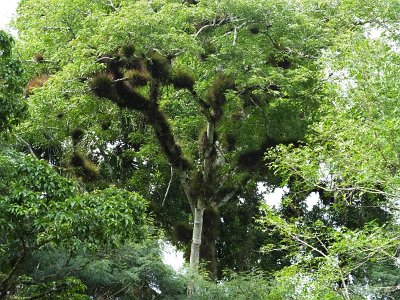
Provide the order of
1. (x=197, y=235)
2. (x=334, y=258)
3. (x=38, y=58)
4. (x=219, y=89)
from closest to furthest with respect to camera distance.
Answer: (x=334, y=258) < (x=219, y=89) < (x=197, y=235) < (x=38, y=58)

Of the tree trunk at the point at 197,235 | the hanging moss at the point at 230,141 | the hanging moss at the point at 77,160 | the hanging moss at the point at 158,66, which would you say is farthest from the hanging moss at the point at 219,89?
the hanging moss at the point at 77,160

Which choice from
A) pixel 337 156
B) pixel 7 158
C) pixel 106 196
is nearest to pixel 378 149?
pixel 337 156

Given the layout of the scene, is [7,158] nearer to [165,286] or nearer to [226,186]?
[165,286]

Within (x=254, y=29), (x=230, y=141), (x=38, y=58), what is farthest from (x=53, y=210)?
(x=38, y=58)

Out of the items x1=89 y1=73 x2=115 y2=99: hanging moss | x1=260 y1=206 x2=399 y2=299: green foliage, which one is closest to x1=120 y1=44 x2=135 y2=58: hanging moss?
x1=89 y1=73 x2=115 y2=99: hanging moss

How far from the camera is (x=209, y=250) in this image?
537 inches

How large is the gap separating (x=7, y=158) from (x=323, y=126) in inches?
170

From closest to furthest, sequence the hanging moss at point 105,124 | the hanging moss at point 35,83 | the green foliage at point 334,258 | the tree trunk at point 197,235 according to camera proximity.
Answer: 1. the green foliage at point 334,258
2. the tree trunk at point 197,235
3. the hanging moss at point 35,83
4. the hanging moss at point 105,124

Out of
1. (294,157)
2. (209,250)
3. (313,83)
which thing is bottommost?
(294,157)

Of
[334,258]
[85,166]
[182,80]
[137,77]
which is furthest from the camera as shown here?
[85,166]

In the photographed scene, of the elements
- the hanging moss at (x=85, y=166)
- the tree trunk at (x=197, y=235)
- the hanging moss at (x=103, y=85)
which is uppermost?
the hanging moss at (x=103, y=85)

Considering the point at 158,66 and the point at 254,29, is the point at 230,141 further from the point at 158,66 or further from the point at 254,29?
the point at 158,66

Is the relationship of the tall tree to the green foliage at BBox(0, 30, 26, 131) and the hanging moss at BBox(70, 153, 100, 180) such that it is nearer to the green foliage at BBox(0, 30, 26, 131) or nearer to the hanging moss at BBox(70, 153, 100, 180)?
Result: the hanging moss at BBox(70, 153, 100, 180)

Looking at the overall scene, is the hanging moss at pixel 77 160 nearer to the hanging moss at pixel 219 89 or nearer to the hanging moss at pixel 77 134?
the hanging moss at pixel 77 134
